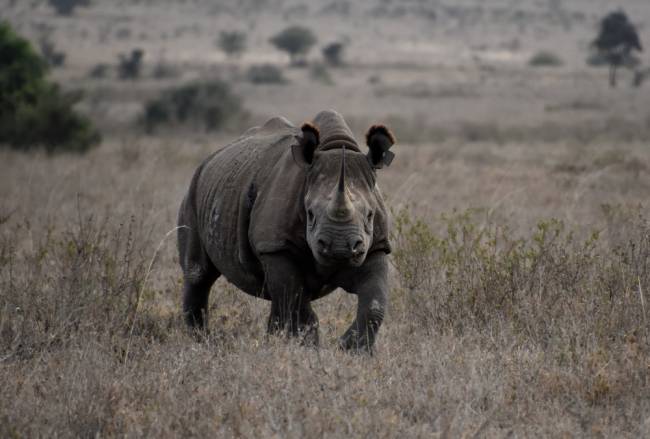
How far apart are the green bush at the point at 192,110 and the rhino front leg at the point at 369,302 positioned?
75.4 feet

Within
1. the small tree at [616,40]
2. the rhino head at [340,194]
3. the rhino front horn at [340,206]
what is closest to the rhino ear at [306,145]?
the rhino head at [340,194]

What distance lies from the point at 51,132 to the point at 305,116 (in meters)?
11.2

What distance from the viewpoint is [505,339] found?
6.31m

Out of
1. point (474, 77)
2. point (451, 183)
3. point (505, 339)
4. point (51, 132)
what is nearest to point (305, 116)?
point (51, 132)

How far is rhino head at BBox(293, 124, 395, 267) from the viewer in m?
5.53

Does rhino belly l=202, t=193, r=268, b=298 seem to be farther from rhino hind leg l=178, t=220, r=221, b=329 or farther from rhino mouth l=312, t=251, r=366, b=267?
rhino mouth l=312, t=251, r=366, b=267

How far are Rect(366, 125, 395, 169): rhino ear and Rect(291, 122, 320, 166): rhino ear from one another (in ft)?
1.06

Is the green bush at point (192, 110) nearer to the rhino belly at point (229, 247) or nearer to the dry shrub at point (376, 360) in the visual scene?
the dry shrub at point (376, 360)

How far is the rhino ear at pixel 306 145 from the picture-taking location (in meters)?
6.02

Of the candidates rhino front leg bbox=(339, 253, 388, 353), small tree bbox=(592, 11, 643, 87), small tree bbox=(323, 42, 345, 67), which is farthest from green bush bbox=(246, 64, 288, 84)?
rhino front leg bbox=(339, 253, 388, 353)

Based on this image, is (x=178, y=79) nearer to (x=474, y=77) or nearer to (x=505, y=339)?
(x=474, y=77)

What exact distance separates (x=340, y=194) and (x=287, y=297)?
33.9 inches

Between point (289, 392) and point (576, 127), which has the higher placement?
point (289, 392)

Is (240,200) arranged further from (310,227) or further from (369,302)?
(369,302)
